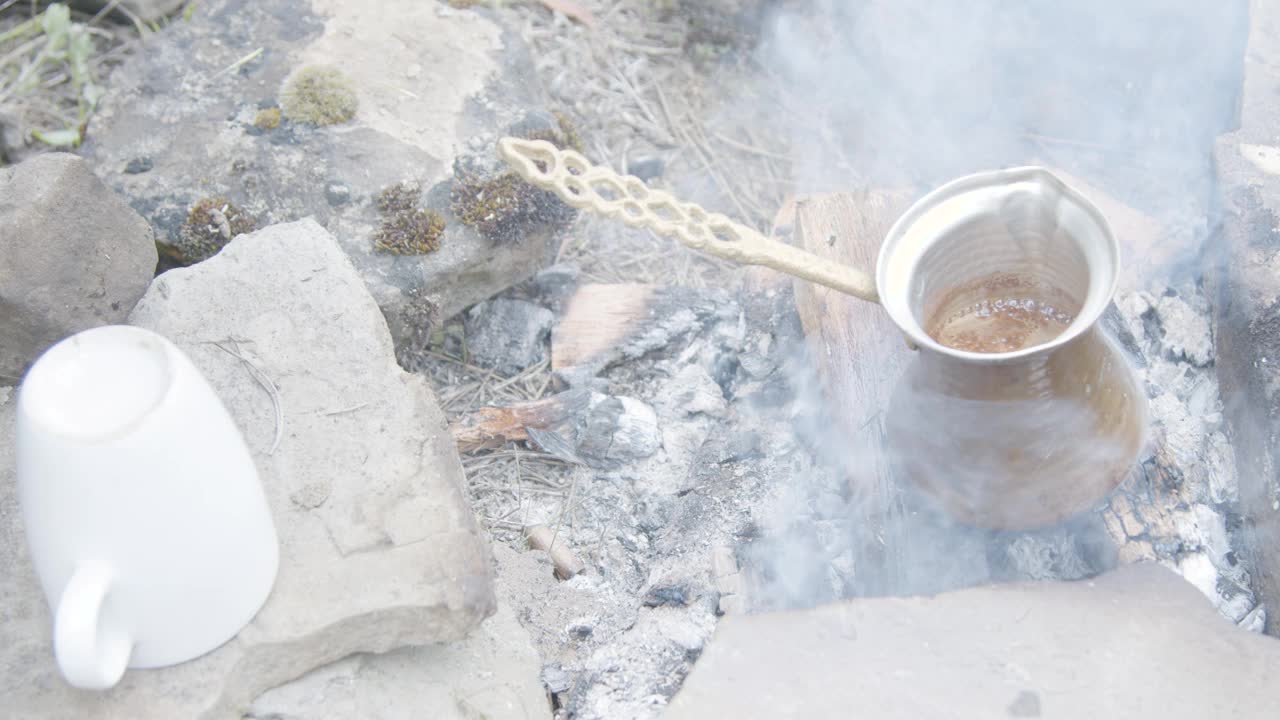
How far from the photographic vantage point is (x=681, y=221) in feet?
7.04

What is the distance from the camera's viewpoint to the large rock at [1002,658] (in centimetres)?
196

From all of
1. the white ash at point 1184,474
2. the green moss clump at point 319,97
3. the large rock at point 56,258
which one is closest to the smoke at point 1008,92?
the white ash at point 1184,474

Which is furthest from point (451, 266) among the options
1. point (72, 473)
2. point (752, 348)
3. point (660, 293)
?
point (72, 473)

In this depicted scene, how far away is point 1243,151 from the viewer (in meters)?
2.72

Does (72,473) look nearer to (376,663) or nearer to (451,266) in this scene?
(376,663)

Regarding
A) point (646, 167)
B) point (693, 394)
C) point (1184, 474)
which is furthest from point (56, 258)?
point (1184, 474)

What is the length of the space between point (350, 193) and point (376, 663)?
Answer: 1.40m

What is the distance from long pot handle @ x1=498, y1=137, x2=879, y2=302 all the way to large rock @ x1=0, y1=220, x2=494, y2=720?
0.58 meters

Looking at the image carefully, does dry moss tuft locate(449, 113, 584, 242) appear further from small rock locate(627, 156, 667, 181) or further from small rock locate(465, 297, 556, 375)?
small rock locate(627, 156, 667, 181)

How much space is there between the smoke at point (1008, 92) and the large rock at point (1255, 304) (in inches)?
6.8

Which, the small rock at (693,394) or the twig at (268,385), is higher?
the twig at (268,385)

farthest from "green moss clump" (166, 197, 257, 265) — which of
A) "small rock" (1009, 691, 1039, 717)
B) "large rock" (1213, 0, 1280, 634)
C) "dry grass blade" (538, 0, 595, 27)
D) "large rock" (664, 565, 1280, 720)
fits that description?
"large rock" (1213, 0, 1280, 634)

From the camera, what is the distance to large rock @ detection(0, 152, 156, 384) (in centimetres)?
234

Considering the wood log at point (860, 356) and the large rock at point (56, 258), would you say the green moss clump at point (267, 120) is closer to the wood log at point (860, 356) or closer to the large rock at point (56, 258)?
the large rock at point (56, 258)
